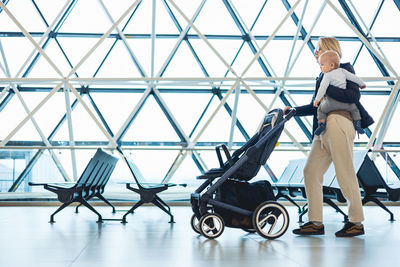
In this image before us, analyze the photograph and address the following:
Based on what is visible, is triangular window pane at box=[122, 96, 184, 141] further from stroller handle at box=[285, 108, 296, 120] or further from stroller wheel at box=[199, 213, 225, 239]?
stroller wheel at box=[199, 213, 225, 239]

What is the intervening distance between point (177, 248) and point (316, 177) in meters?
1.56

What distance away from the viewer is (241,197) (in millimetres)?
4379

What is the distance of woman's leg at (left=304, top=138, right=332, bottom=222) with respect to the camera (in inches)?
172

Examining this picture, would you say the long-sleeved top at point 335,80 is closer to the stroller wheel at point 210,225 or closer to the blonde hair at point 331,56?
the blonde hair at point 331,56

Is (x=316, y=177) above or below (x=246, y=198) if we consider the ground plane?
above

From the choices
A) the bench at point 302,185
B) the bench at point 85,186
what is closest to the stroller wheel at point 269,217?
the bench at point 302,185

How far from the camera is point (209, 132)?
13711mm

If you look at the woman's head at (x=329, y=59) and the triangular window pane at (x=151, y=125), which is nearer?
the woman's head at (x=329, y=59)

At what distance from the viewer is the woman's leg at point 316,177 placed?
4.36 m

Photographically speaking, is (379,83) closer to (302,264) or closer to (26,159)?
(26,159)

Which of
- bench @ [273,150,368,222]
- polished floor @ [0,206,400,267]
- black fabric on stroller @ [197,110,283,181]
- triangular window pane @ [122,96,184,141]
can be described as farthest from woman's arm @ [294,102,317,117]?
triangular window pane @ [122,96,184,141]

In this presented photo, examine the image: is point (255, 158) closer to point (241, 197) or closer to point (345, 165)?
point (241, 197)

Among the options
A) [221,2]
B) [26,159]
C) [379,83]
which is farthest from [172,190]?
[379,83]

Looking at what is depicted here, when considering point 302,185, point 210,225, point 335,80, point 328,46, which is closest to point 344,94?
point 335,80
